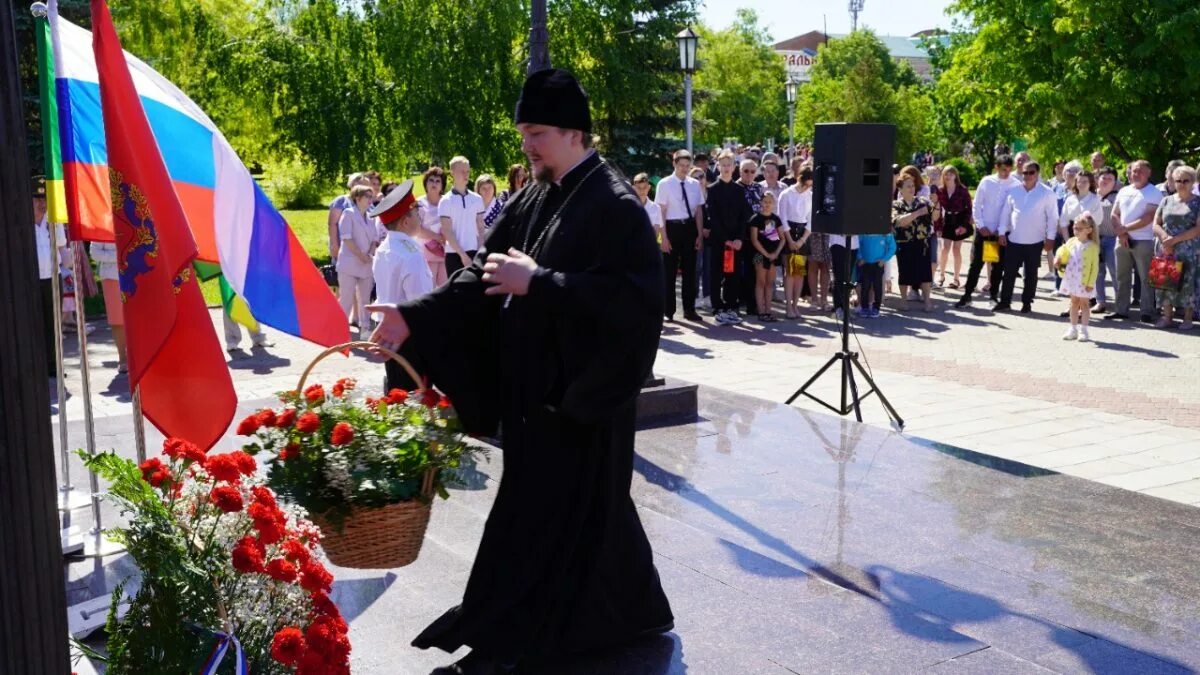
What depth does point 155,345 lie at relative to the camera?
169 inches

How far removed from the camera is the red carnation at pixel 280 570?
326 cm

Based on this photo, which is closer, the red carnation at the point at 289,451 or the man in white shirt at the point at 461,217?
the red carnation at the point at 289,451

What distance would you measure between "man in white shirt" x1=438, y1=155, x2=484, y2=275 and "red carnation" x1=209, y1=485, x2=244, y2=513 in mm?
10485

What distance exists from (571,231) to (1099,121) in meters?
21.0

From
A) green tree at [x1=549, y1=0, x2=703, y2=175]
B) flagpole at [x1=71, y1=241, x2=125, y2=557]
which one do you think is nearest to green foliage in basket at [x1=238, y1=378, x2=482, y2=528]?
flagpole at [x1=71, y1=241, x2=125, y2=557]

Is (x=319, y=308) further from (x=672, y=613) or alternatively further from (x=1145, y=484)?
(x=1145, y=484)

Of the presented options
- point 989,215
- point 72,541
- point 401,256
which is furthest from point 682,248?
point 72,541

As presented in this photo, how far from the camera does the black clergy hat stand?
433cm

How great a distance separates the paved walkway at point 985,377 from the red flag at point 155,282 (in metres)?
5.50

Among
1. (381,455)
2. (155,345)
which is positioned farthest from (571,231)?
(155,345)

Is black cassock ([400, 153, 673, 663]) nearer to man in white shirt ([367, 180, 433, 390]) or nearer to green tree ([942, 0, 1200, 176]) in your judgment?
man in white shirt ([367, 180, 433, 390])

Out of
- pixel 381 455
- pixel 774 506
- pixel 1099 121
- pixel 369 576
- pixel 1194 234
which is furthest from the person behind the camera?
pixel 1099 121

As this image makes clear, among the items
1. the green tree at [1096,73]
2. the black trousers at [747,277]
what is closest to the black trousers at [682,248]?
the black trousers at [747,277]

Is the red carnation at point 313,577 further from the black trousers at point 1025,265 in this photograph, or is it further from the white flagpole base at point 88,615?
the black trousers at point 1025,265
